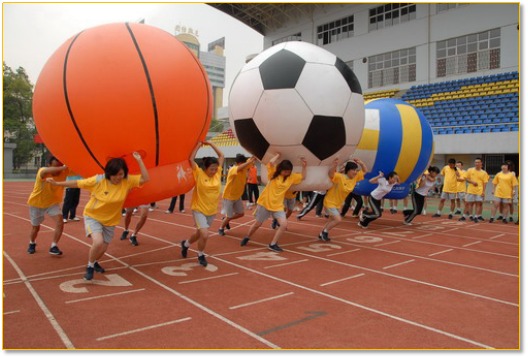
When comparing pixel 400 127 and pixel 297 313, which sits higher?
pixel 400 127

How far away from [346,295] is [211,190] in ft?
7.17

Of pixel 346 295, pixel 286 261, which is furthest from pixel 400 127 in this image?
pixel 346 295

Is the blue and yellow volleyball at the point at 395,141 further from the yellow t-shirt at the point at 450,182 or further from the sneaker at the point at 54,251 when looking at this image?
the sneaker at the point at 54,251

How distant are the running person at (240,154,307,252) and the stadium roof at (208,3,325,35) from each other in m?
23.6

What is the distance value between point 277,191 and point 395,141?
2.71 metres

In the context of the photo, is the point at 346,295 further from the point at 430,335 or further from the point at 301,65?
the point at 301,65

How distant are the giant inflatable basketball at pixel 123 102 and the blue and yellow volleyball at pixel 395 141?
13.3 feet

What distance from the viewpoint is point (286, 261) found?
5410 millimetres

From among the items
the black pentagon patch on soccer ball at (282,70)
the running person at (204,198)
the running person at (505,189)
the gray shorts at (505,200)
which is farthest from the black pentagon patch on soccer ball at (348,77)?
the gray shorts at (505,200)

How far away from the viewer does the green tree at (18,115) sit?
1630 inches

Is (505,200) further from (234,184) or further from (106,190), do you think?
(106,190)
